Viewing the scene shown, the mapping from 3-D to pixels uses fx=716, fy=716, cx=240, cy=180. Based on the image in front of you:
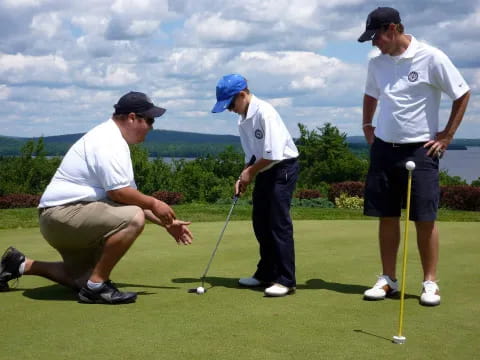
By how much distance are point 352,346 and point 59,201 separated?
2.42 meters

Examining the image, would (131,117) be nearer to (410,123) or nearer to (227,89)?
(227,89)

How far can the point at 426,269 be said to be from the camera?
17.2 ft

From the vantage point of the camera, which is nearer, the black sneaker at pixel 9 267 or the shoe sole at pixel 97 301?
the shoe sole at pixel 97 301

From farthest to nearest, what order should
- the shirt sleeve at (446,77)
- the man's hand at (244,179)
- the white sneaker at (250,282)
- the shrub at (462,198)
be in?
1. the shrub at (462,198)
2. the white sneaker at (250,282)
3. the man's hand at (244,179)
4. the shirt sleeve at (446,77)

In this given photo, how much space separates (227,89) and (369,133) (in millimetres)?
1185

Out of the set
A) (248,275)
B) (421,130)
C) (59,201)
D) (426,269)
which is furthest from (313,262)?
(59,201)

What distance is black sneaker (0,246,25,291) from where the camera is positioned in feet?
17.6

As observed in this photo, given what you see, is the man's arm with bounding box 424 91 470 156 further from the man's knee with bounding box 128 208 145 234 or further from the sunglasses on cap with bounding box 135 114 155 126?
the man's knee with bounding box 128 208 145 234

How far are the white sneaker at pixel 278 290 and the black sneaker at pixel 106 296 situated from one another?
0.97m

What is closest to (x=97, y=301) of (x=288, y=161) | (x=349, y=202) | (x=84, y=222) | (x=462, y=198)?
(x=84, y=222)

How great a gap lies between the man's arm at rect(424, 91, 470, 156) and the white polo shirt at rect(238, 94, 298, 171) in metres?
1.04

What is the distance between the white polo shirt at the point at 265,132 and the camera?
525cm

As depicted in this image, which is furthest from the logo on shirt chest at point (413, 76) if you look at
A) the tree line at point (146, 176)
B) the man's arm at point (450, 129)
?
the tree line at point (146, 176)

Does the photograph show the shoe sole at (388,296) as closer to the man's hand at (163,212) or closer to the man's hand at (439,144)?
the man's hand at (439,144)
